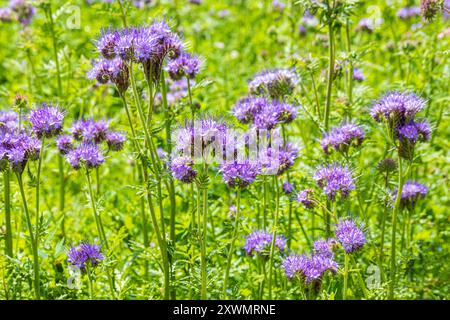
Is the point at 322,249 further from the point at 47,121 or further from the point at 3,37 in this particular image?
the point at 3,37

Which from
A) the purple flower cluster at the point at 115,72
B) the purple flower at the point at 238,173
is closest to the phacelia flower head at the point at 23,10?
the purple flower cluster at the point at 115,72

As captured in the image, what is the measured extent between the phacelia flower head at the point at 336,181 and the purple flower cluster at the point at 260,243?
0.49 m

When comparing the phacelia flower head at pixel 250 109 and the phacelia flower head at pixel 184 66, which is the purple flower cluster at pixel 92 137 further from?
the phacelia flower head at pixel 250 109

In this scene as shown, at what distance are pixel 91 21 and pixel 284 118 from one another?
5.65 m

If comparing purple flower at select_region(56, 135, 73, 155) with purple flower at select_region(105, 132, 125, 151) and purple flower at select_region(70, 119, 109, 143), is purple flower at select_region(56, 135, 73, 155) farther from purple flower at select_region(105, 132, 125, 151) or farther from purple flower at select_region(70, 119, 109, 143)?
purple flower at select_region(105, 132, 125, 151)

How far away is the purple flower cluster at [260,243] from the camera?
344cm

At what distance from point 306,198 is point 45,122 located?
4.35 feet

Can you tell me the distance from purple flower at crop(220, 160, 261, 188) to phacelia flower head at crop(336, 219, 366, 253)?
0.51 meters

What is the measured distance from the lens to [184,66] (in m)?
3.57

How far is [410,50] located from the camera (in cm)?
479

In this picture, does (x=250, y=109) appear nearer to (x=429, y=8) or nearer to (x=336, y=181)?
(x=336, y=181)

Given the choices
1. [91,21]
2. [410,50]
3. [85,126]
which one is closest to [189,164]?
[85,126]

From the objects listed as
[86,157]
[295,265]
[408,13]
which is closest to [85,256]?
[86,157]

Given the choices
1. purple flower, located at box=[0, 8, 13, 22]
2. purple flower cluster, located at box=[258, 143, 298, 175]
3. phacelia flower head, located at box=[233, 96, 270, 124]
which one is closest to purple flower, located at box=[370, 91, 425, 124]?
purple flower cluster, located at box=[258, 143, 298, 175]
